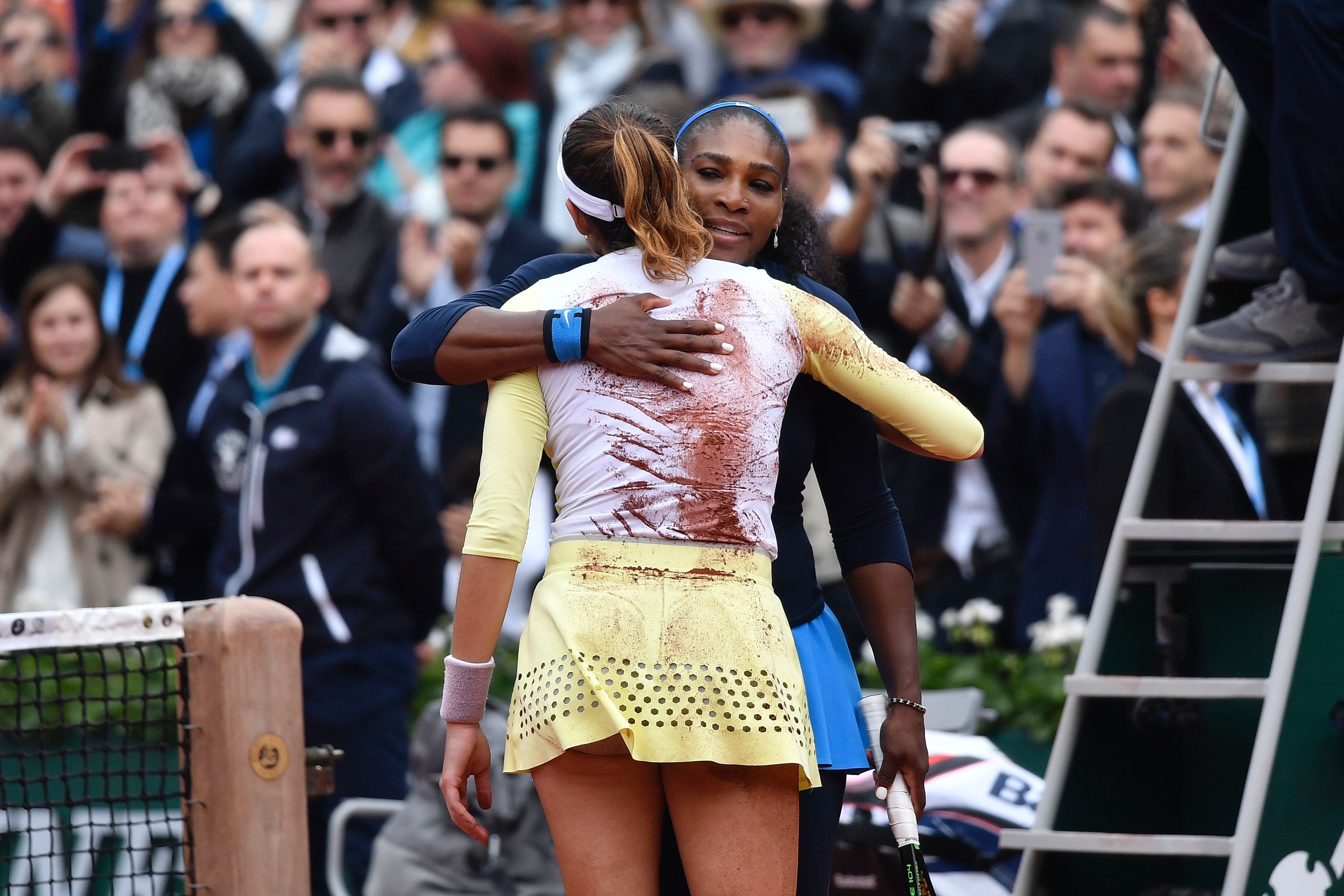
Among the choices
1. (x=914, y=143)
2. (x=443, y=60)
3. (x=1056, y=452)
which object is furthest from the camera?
(x=443, y=60)

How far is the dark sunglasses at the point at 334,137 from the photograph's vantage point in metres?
9.55

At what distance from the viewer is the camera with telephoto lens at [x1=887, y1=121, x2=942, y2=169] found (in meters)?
7.60

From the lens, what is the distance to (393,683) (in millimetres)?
6715

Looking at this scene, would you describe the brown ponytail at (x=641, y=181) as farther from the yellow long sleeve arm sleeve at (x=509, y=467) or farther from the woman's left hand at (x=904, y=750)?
the woman's left hand at (x=904, y=750)

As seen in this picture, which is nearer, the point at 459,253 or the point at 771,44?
the point at 459,253

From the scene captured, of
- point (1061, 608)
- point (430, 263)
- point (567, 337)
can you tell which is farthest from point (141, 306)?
point (567, 337)

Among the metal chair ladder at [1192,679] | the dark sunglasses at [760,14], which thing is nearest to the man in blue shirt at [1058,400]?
the metal chair ladder at [1192,679]

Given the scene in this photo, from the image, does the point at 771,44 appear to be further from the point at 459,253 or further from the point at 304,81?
the point at 304,81

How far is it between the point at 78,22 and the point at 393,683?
8.35 meters

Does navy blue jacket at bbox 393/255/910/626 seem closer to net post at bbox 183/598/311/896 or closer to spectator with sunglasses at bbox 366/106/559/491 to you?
net post at bbox 183/598/311/896

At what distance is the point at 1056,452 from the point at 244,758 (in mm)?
4045

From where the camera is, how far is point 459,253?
8680 mm

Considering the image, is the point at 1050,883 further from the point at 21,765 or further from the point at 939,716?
the point at 21,765

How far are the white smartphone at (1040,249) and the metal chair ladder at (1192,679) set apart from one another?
243 cm
